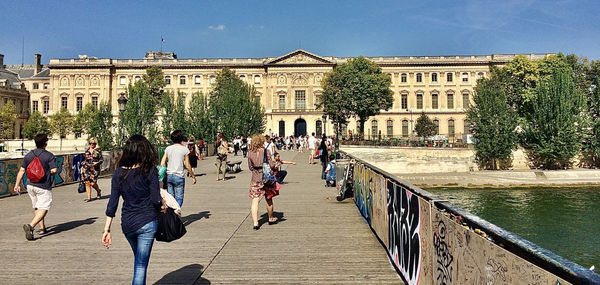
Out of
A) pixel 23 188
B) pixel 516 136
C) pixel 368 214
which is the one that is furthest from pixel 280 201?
pixel 516 136

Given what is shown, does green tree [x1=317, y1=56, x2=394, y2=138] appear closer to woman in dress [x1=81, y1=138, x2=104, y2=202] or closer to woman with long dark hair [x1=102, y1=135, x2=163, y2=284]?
woman in dress [x1=81, y1=138, x2=104, y2=202]

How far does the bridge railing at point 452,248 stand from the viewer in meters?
2.32

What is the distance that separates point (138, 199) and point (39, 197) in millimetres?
5126

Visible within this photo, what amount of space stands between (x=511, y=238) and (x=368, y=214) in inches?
234

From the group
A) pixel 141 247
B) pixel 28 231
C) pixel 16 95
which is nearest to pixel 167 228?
pixel 141 247

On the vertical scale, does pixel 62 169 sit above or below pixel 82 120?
below

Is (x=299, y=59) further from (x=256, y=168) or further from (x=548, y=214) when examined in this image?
(x=256, y=168)

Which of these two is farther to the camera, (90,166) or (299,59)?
(299,59)

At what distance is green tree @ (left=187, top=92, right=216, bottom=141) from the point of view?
41469mm

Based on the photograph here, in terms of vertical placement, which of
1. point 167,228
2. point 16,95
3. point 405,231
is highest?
point 16,95

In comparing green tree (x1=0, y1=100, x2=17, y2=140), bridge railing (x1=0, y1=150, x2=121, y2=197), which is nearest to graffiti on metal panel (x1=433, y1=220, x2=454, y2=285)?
bridge railing (x1=0, y1=150, x2=121, y2=197)

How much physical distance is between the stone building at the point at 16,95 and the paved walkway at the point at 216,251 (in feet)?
249

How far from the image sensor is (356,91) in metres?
54.7

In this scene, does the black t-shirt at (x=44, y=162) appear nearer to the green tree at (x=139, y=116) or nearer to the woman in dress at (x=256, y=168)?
the woman in dress at (x=256, y=168)
